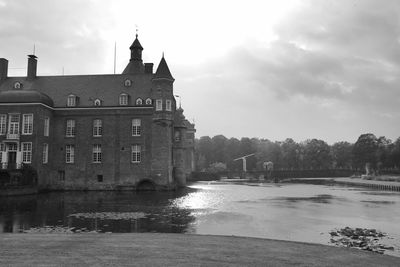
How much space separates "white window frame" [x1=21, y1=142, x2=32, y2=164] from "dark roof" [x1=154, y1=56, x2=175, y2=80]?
19.0m

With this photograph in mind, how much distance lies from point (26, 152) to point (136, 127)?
47.9 feet

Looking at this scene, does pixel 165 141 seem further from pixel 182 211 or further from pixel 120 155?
pixel 182 211

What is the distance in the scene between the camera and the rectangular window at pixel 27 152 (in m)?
50.6

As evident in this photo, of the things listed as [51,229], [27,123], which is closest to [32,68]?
[27,123]

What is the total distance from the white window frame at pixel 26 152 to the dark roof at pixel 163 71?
62.3ft

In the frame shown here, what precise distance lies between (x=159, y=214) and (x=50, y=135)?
33681 mm

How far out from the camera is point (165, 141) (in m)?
54.0

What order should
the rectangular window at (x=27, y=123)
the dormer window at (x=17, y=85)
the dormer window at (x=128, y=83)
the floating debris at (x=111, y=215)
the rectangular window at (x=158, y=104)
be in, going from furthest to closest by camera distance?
the dormer window at (x=17, y=85)
the dormer window at (x=128, y=83)
the rectangular window at (x=158, y=104)
the rectangular window at (x=27, y=123)
the floating debris at (x=111, y=215)

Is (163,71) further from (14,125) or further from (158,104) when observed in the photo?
(14,125)

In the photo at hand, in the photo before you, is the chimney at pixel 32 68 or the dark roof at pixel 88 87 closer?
the dark roof at pixel 88 87

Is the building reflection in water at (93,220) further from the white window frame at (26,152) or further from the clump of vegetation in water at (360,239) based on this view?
the white window frame at (26,152)

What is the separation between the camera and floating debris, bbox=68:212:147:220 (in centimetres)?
2570

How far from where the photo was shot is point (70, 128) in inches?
2205

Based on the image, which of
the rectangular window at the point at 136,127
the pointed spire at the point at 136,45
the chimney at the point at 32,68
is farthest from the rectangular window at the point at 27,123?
the pointed spire at the point at 136,45
